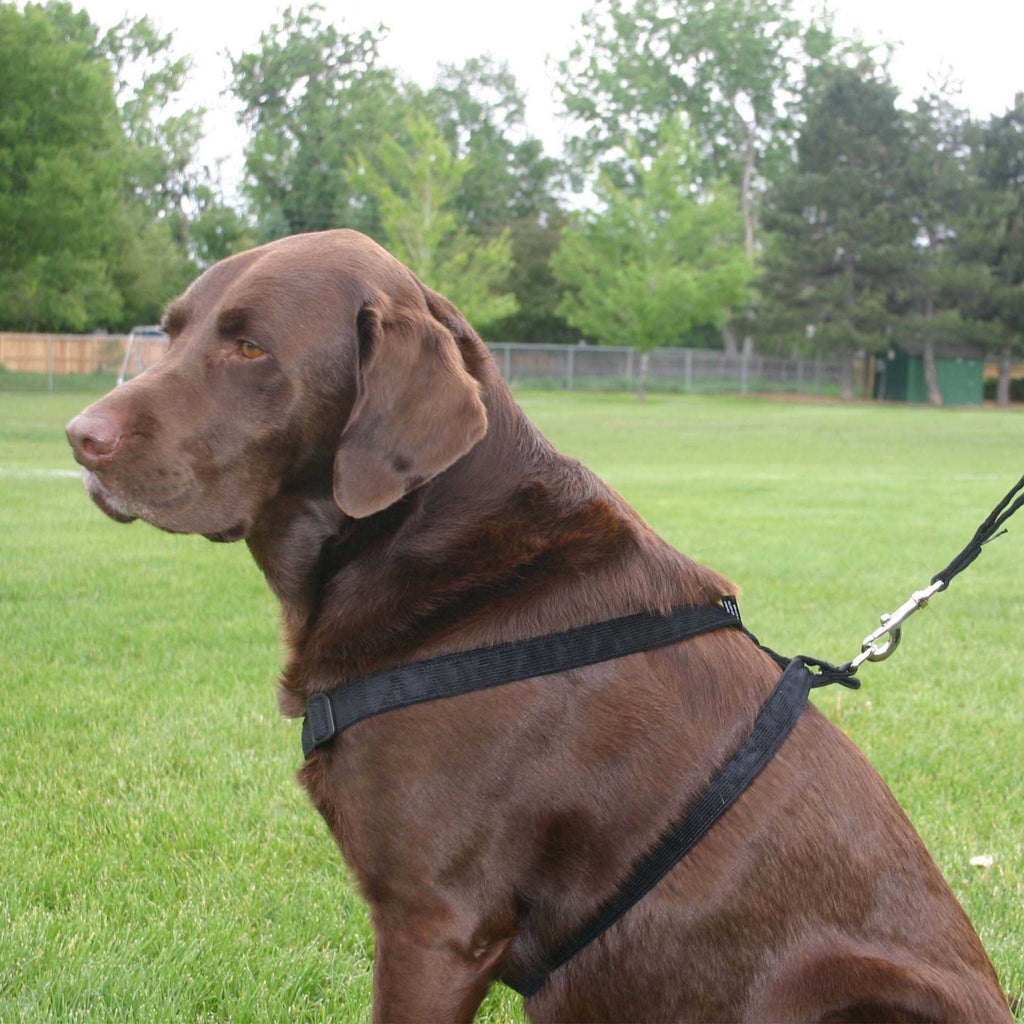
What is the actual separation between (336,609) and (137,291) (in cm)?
4865

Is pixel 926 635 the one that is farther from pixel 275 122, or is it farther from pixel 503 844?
pixel 275 122

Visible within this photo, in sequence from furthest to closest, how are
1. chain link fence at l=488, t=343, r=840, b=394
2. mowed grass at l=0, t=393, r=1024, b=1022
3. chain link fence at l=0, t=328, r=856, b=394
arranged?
chain link fence at l=488, t=343, r=840, b=394
chain link fence at l=0, t=328, r=856, b=394
mowed grass at l=0, t=393, r=1024, b=1022

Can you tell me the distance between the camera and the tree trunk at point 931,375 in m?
53.4

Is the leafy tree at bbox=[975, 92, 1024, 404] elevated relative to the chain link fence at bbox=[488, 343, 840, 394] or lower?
elevated

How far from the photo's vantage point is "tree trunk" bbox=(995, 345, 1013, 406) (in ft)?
178

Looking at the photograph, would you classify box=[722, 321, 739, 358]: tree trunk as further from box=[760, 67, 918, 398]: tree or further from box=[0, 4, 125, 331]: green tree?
box=[0, 4, 125, 331]: green tree

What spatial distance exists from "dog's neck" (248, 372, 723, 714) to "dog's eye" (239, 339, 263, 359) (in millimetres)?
264

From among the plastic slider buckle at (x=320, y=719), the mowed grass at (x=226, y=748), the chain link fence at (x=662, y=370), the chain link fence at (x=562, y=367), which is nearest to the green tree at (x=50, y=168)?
the chain link fence at (x=562, y=367)

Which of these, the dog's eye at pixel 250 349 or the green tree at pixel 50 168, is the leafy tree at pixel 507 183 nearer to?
the green tree at pixel 50 168

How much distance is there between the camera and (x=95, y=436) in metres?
2.03

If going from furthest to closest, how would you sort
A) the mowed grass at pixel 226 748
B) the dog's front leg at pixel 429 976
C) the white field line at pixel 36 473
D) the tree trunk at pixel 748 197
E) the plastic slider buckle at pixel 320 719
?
the tree trunk at pixel 748 197 → the white field line at pixel 36 473 → the mowed grass at pixel 226 748 → the plastic slider buckle at pixel 320 719 → the dog's front leg at pixel 429 976

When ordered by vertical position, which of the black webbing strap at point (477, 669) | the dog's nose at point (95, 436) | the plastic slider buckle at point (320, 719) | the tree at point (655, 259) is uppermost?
the tree at point (655, 259)

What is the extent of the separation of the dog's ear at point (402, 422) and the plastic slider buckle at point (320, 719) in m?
0.34

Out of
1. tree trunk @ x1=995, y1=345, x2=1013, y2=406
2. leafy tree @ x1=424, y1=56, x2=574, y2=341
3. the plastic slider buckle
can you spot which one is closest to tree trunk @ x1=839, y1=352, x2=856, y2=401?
tree trunk @ x1=995, y1=345, x2=1013, y2=406
